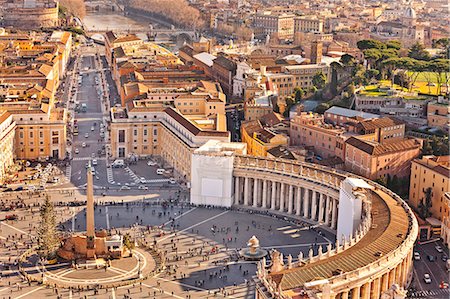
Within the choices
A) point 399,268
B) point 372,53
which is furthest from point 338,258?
point 372,53

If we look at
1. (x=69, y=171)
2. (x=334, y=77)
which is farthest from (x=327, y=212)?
(x=334, y=77)

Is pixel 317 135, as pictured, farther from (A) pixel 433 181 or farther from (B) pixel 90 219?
(B) pixel 90 219

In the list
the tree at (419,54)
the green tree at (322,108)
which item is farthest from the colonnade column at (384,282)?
the tree at (419,54)

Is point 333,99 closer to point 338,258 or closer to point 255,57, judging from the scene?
point 255,57

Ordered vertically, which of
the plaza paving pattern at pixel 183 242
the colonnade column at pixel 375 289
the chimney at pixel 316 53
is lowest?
the plaza paving pattern at pixel 183 242

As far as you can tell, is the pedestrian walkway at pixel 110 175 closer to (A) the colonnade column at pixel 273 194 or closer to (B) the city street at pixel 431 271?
(A) the colonnade column at pixel 273 194

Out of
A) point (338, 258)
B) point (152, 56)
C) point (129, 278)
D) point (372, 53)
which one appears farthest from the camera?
point (152, 56)
